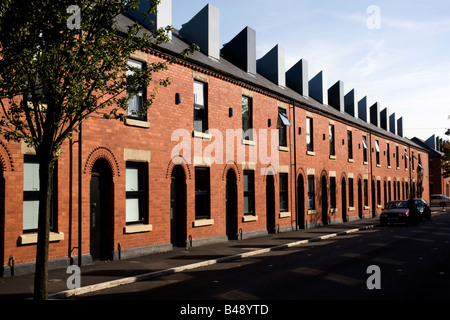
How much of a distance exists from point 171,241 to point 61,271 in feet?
17.0

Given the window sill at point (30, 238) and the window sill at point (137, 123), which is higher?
the window sill at point (137, 123)

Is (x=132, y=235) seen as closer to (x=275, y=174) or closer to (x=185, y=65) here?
(x=185, y=65)

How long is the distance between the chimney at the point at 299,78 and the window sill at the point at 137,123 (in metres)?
16.2

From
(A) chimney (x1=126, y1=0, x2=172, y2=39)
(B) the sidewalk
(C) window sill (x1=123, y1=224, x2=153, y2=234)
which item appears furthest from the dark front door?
(A) chimney (x1=126, y1=0, x2=172, y2=39)

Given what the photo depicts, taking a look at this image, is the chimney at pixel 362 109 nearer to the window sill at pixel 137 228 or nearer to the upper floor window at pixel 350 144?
the upper floor window at pixel 350 144

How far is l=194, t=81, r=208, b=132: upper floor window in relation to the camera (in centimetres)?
1666

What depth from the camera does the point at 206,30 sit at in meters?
19.0

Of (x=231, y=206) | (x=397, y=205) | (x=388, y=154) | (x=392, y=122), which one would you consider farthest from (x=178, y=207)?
(x=392, y=122)

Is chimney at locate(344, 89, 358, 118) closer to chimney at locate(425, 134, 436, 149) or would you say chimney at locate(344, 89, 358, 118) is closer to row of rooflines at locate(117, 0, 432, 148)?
row of rooflines at locate(117, 0, 432, 148)

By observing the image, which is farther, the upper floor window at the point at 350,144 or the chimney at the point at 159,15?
the upper floor window at the point at 350,144

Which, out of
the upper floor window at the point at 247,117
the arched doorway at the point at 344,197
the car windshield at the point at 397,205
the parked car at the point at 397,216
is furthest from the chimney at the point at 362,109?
the upper floor window at the point at 247,117

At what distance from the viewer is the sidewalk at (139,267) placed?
8.70 metres

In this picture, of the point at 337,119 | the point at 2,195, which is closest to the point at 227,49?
the point at 337,119

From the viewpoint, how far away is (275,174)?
69.9 ft
